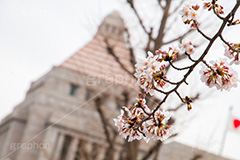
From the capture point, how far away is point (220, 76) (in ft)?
10.8

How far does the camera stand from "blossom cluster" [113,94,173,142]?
11.4 feet

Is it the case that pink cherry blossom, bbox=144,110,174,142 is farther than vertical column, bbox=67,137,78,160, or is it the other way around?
vertical column, bbox=67,137,78,160

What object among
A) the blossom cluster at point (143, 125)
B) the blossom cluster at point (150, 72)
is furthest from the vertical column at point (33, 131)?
the blossom cluster at point (150, 72)

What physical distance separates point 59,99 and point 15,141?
480 cm

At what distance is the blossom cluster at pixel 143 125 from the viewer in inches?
137

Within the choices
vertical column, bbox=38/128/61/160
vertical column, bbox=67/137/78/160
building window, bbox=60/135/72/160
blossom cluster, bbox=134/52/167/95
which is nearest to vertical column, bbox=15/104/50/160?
vertical column, bbox=38/128/61/160

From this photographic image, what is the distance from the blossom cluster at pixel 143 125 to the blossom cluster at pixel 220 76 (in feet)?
1.38

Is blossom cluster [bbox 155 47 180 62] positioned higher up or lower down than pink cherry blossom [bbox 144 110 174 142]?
higher up

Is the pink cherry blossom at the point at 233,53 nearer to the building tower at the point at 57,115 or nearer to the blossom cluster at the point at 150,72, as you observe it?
the blossom cluster at the point at 150,72

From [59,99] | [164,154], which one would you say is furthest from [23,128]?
[164,154]

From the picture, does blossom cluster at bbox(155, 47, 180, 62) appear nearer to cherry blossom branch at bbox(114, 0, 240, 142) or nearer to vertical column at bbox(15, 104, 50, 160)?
cherry blossom branch at bbox(114, 0, 240, 142)

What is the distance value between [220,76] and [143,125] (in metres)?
0.70

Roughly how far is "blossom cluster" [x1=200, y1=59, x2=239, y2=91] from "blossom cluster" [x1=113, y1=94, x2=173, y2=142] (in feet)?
1.38

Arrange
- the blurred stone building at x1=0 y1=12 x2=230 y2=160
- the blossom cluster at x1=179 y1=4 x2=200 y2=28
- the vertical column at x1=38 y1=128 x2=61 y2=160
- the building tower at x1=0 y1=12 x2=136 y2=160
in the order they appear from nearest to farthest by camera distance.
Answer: the blossom cluster at x1=179 y1=4 x2=200 y2=28, the vertical column at x1=38 y1=128 x2=61 y2=160, the blurred stone building at x1=0 y1=12 x2=230 y2=160, the building tower at x1=0 y1=12 x2=136 y2=160
